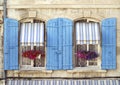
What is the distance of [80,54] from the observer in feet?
47.1

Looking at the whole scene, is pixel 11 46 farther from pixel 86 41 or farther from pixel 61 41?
pixel 86 41

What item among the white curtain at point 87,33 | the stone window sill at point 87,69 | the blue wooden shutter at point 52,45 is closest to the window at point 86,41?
the white curtain at point 87,33

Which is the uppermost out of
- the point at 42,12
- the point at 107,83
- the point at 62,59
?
the point at 42,12

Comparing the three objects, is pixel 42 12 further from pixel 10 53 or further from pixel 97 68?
pixel 97 68

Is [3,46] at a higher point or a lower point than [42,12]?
lower

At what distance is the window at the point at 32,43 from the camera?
14.4 m

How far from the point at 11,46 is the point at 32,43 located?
Result: 79 cm

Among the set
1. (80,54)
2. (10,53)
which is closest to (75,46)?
(80,54)

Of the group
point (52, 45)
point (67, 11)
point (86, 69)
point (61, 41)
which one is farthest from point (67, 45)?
point (67, 11)

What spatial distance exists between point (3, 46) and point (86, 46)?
10.3ft

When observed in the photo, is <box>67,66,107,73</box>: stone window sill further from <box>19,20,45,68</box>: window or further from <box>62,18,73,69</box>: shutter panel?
<box>19,20,45,68</box>: window

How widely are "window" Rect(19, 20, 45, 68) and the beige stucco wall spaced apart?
1.14 ft

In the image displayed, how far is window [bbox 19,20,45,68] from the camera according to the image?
14375mm

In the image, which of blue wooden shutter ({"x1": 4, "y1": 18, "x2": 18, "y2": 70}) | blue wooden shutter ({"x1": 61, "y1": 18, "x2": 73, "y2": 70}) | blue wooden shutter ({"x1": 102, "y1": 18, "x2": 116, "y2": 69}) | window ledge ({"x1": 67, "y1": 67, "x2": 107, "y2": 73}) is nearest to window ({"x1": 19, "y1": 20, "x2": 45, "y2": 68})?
blue wooden shutter ({"x1": 4, "y1": 18, "x2": 18, "y2": 70})
